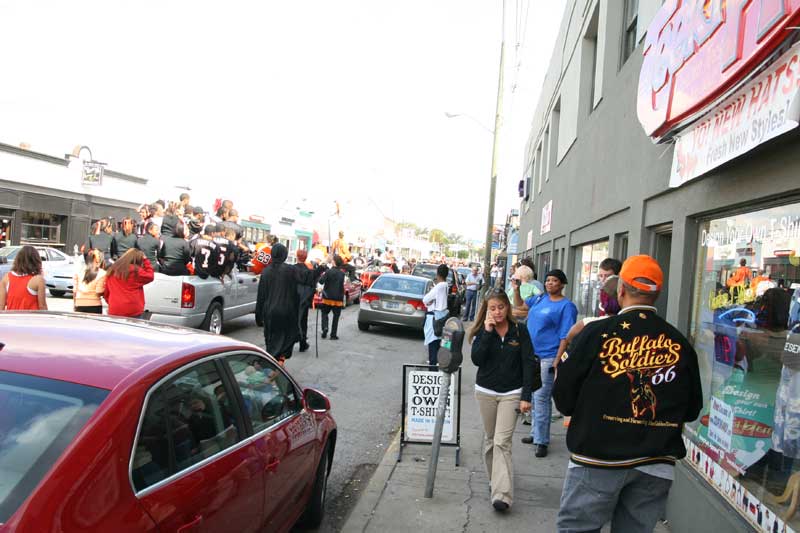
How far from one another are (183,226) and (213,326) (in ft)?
6.35

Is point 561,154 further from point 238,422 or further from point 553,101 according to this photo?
point 238,422

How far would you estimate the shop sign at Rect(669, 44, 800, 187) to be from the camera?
308 centimetres

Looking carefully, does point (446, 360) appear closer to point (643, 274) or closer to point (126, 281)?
point (643, 274)

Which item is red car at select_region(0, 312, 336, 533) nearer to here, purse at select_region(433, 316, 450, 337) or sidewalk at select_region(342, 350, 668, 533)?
sidewalk at select_region(342, 350, 668, 533)

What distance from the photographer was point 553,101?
58.3 feet

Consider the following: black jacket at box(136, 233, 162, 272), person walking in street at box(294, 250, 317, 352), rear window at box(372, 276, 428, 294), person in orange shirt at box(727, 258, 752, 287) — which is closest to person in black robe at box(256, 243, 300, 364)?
person walking in street at box(294, 250, 317, 352)

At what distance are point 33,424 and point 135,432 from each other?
1.13ft

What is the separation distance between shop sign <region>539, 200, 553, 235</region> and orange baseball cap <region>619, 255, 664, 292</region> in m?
13.0

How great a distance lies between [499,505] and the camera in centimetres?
478

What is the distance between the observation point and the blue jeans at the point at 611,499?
3051 millimetres

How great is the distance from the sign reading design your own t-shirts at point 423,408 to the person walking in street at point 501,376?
0.97 metres

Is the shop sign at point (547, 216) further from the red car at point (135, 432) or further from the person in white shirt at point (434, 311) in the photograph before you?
the red car at point (135, 432)

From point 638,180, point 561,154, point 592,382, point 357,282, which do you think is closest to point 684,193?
point 638,180

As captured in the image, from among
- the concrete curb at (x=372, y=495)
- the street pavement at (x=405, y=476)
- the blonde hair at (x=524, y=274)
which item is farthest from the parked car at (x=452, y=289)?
the concrete curb at (x=372, y=495)
